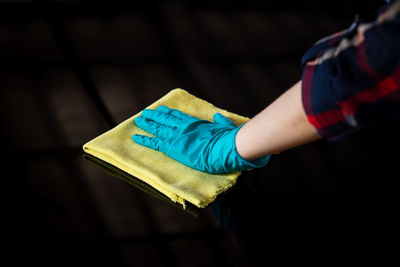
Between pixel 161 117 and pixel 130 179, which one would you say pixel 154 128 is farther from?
pixel 130 179

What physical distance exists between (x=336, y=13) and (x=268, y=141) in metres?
0.83

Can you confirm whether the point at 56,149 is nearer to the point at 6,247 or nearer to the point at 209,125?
the point at 6,247

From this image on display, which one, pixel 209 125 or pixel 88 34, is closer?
pixel 209 125

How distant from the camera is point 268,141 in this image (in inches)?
28.1

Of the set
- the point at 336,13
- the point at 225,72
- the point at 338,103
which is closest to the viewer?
the point at 338,103

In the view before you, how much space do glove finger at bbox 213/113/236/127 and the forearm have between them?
0.10m

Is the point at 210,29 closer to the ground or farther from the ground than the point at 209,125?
farther from the ground

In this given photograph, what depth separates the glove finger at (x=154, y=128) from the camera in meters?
0.84

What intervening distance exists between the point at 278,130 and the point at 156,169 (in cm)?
25

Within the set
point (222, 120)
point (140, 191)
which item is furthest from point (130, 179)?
point (222, 120)

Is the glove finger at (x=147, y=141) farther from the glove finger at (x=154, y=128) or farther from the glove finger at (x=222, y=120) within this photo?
the glove finger at (x=222, y=120)

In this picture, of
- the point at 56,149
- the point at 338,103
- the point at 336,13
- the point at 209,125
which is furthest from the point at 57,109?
the point at 336,13

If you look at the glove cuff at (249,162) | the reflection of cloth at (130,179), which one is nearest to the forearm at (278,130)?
the glove cuff at (249,162)

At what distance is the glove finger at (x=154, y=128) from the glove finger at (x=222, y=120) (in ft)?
0.37
